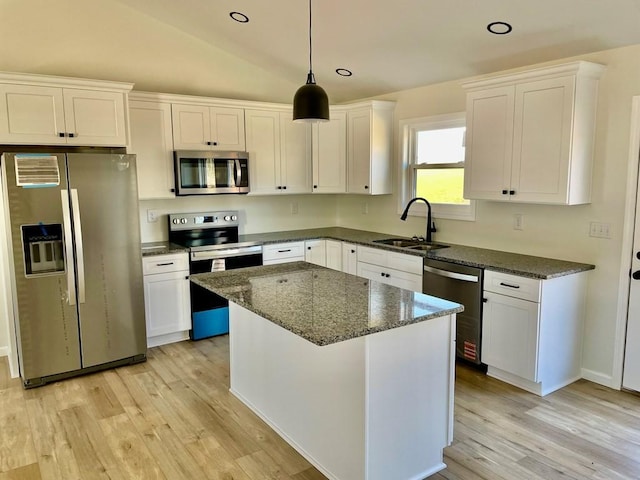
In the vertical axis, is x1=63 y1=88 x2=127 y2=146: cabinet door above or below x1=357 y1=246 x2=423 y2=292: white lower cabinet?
above

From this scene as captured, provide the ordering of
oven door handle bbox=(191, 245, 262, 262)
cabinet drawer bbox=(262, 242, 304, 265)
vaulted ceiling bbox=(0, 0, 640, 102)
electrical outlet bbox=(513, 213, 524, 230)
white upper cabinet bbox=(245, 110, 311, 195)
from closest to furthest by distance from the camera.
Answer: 1. vaulted ceiling bbox=(0, 0, 640, 102)
2. electrical outlet bbox=(513, 213, 524, 230)
3. oven door handle bbox=(191, 245, 262, 262)
4. cabinet drawer bbox=(262, 242, 304, 265)
5. white upper cabinet bbox=(245, 110, 311, 195)

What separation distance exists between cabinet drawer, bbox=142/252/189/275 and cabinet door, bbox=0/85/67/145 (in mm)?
1173

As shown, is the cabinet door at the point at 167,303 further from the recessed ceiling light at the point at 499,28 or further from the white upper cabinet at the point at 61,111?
Answer: the recessed ceiling light at the point at 499,28

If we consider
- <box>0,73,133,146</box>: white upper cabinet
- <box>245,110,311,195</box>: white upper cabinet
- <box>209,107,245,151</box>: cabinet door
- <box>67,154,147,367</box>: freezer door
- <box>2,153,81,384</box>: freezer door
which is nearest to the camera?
<box>2,153,81,384</box>: freezer door

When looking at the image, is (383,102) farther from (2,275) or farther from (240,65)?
(2,275)

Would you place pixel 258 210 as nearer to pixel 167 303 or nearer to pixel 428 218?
pixel 167 303

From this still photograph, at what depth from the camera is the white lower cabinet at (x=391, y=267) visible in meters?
4.09

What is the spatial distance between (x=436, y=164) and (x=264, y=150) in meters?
1.75

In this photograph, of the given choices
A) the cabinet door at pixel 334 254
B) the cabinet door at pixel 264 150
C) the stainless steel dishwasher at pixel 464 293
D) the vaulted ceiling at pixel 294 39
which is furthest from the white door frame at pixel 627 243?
the cabinet door at pixel 264 150

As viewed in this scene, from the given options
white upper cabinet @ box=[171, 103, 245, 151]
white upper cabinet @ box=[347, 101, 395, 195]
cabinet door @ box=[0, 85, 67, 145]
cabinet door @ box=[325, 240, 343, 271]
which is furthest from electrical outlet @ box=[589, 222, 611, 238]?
cabinet door @ box=[0, 85, 67, 145]

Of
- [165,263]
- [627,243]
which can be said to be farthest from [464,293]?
[165,263]

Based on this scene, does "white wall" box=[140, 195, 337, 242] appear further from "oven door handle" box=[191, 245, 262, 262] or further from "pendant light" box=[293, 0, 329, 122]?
"pendant light" box=[293, 0, 329, 122]

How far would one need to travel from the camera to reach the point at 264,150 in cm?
495

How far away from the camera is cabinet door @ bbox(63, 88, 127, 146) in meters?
3.67
